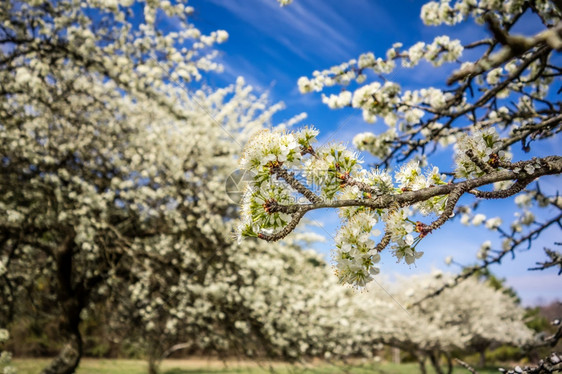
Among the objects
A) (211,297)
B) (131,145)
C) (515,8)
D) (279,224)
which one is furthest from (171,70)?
(279,224)

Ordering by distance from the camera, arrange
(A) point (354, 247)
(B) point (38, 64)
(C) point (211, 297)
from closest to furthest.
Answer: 1. (A) point (354, 247)
2. (B) point (38, 64)
3. (C) point (211, 297)

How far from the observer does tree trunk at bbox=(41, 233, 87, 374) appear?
732 centimetres

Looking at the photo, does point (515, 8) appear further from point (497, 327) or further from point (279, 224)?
point (497, 327)

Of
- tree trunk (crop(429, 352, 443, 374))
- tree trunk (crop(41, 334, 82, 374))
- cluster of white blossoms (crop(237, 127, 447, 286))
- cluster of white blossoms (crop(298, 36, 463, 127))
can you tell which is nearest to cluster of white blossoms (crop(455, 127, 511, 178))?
cluster of white blossoms (crop(237, 127, 447, 286))

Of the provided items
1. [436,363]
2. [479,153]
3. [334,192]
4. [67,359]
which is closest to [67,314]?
→ [67,359]

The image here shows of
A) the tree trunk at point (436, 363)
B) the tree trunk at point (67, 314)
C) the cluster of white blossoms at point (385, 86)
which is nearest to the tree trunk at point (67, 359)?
the tree trunk at point (67, 314)

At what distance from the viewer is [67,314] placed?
7.56m

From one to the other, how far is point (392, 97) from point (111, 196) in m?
5.40

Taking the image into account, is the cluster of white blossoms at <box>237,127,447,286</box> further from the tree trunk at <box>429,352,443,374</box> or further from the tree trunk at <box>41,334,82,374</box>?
the tree trunk at <box>429,352,443,374</box>

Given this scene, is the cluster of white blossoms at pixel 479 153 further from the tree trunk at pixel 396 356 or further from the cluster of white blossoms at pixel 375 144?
the tree trunk at pixel 396 356

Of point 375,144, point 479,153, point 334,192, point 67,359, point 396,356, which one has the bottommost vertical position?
point 67,359

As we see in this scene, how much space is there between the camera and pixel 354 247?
1425mm

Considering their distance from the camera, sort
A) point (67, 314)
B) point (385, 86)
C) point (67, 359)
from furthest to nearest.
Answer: point (67, 314) < point (67, 359) < point (385, 86)

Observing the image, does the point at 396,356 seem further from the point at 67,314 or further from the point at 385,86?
the point at 385,86
